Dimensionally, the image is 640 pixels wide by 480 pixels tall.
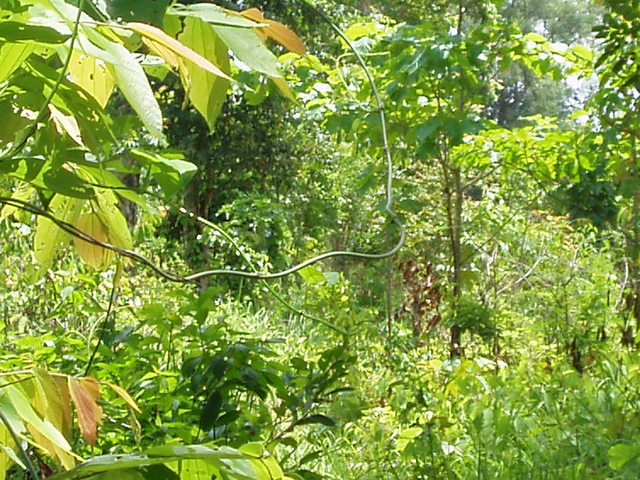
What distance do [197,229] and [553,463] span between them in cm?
694

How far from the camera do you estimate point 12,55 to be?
48 centimetres

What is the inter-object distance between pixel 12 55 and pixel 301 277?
6.25 feet

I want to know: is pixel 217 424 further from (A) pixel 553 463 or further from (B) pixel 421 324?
(B) pixel 421 324

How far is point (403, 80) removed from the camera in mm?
3195

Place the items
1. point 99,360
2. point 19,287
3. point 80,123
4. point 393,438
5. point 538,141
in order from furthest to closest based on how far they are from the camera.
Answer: point 19,287 < point 538,141 < point 393,438 < point 99,360 < point 80,123

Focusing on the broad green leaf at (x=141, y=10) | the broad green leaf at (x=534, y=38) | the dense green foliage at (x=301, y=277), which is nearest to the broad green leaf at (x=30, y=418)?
the dense green foliage at (x=301, y=277)

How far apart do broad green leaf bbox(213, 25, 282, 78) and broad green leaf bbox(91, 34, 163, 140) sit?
0.07 metres

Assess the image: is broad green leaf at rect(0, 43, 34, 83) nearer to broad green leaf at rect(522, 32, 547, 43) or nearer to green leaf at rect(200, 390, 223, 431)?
green leaf at rect(200, 390, 223, 431)

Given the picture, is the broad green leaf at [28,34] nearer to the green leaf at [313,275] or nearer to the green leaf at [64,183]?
the green leaf at [64,183]

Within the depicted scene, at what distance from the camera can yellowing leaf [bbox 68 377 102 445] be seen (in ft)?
1.97

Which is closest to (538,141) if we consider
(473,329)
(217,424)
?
(473,329)

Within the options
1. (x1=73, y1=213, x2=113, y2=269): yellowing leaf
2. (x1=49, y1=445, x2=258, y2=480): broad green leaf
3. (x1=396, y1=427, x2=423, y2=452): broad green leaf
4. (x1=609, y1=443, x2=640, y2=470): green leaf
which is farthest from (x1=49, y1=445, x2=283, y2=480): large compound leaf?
(x1=396, y1=427, x2=423, y2=452): broad green leaf

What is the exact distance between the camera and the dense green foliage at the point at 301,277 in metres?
0.55

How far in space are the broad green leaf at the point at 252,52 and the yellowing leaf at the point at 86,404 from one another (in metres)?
0.28
